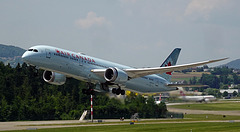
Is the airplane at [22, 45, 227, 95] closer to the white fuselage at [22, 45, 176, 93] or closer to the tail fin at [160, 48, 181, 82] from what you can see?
the white fuselage at [22, 45, 176, 93]

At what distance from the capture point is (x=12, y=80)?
129250 millimetres

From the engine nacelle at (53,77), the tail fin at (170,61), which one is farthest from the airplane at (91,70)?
the tail fin at (170,61)

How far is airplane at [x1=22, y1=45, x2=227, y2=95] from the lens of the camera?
50188 millimetres

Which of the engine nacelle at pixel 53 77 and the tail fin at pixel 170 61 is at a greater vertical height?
the tail fin at pixel 170 61

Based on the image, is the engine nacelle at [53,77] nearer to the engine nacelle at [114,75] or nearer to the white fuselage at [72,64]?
the white fuselage at [72,64]

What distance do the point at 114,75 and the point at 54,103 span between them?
56545 mm

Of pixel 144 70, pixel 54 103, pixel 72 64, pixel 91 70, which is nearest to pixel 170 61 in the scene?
pixel 144 70

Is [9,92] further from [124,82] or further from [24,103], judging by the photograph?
[124,82]

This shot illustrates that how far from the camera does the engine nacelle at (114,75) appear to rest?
55688 mm

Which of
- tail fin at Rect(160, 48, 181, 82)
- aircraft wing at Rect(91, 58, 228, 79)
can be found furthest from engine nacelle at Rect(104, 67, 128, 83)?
tail fin at Rect(160, 48, 181, 82)

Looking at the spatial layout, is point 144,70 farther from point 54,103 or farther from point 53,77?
point 54,103

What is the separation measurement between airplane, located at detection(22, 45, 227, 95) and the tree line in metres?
27.1

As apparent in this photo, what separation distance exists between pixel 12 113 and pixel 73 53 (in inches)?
1901

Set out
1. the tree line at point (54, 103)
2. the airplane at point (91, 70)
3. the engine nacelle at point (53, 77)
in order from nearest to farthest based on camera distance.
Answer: the airplane at point (91, 70) → the engine nacelle at point (53, 77) → the tree line at point (54, 103)
